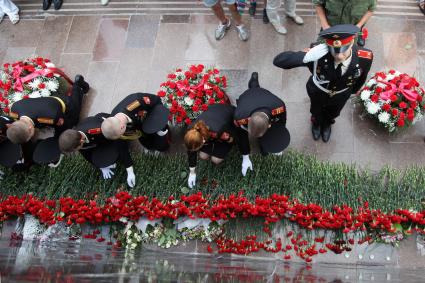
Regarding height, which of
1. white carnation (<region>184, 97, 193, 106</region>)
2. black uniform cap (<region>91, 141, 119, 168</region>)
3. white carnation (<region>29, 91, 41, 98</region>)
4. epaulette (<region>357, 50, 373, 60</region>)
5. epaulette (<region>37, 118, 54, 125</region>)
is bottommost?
black uniform cap (<region>91, 141, 119, 168</region>)

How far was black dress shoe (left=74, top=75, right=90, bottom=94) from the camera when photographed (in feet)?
19.0

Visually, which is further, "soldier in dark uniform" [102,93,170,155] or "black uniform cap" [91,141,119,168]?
"black uniform cap" [91,141,119,168]

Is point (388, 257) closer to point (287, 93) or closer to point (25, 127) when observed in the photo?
point (287, 93)

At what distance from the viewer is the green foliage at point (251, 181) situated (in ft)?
15.9

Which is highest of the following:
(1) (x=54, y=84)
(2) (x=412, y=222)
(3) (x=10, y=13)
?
(3) (x=10, y=13)

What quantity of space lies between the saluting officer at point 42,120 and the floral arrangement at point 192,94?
1088 millimetres

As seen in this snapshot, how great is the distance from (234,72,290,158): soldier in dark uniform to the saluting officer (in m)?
1.91

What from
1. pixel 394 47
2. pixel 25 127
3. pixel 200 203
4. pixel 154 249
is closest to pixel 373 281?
pixel 200 203

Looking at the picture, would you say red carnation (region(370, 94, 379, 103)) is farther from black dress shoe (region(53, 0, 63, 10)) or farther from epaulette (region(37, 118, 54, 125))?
black dress shoe (region(53, 0, 63, 10))

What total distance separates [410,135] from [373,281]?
6.31 ft

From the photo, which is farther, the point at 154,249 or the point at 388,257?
the point at 154,249

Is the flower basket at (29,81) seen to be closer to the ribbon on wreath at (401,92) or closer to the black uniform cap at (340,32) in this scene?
the black uniform cap at (340,32)

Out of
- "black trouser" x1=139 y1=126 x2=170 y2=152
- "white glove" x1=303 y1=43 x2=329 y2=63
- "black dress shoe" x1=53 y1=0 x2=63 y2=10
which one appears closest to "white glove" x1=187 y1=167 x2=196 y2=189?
"black trouser" x1=139 y1=126 x2=170 y2=152

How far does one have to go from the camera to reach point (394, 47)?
586 centimetres
